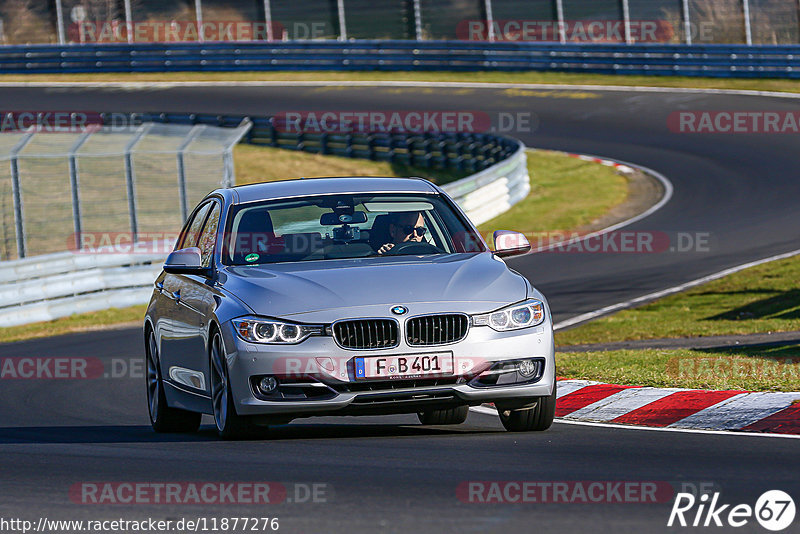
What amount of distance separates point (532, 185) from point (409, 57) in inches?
666

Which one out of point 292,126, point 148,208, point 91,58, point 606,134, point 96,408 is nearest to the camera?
point 96,408

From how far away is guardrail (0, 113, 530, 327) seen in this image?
20.0 meters

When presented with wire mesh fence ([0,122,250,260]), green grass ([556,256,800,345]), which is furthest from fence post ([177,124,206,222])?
green grass ([556,256,800,345])

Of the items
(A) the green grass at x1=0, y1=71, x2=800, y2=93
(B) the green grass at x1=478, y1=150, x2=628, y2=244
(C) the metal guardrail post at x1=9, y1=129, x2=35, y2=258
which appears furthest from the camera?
(A) the green grass at x1=0, y1=71, x2=800, y2=93

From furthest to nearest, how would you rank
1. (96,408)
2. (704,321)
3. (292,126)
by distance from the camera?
(292,126), (704,321), (96,408)

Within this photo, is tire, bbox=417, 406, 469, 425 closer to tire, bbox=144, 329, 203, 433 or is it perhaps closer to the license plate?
tire, bbox=144, 329, 203, 433

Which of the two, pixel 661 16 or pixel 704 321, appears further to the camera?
pixel 661 16

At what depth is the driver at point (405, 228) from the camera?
8625mm

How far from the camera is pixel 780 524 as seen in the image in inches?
206

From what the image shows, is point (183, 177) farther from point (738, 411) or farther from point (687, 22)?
point (687, 22)

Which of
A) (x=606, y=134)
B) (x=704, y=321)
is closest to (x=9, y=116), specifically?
(x=606, y=134)

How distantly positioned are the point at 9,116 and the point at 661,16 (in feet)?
61.6

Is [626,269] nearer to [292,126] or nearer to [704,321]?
[704,321]

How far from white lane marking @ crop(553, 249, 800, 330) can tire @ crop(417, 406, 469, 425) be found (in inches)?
267
